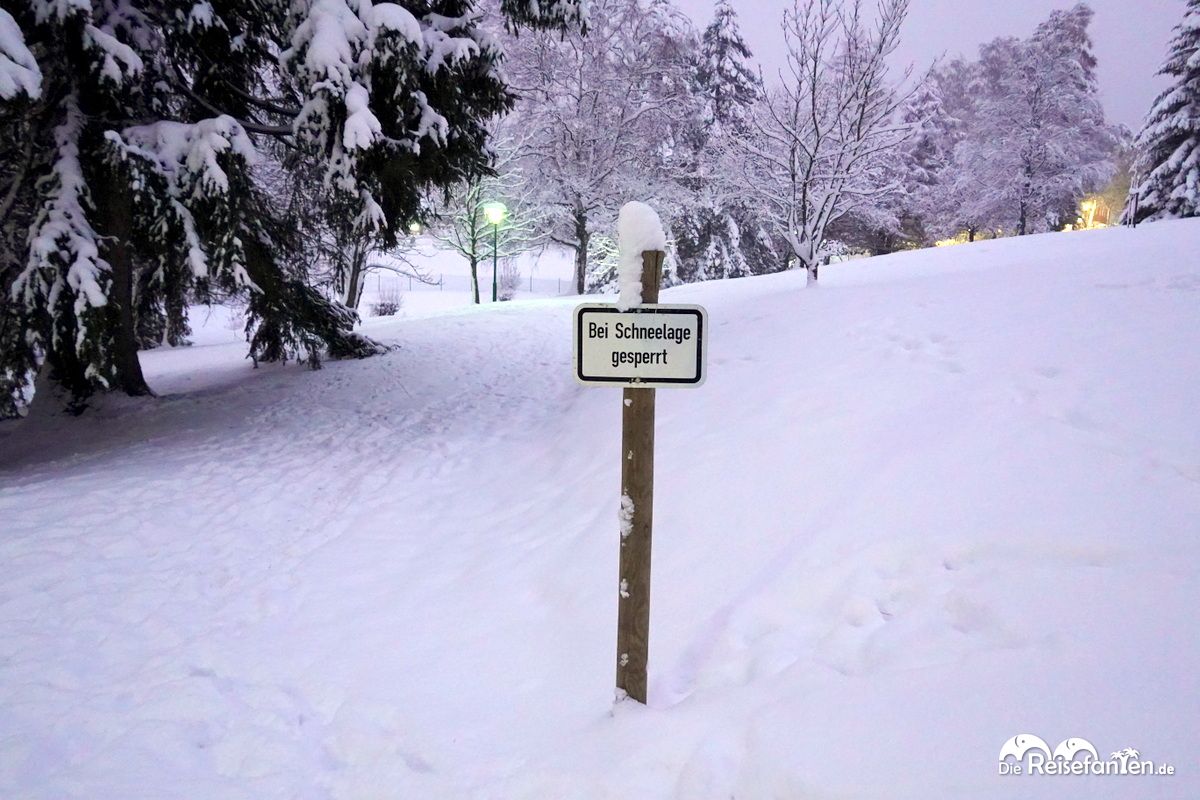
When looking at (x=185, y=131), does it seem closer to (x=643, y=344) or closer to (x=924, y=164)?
(x=643, y=344)

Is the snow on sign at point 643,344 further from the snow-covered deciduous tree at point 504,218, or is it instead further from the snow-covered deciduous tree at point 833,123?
the snow-covered deciduous tree at point 504,218

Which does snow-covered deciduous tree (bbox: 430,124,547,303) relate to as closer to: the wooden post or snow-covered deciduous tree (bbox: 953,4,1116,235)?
snow-covered deciduous tree (bbox: 953,4,1116,235)

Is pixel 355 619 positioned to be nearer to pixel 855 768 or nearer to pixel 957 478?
pixel 855 768

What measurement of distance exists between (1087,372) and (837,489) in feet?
6.56

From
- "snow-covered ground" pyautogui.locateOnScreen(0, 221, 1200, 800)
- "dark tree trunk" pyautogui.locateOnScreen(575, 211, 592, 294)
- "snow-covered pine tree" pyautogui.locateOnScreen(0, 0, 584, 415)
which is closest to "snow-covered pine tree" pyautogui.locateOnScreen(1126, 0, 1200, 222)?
"dark tree trunk" pyautogui.locateOnScreen(575, 211, 592, 294)

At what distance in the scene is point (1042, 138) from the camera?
25.2m

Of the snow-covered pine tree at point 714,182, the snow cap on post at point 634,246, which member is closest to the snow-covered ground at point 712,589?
the snow cap on post at point 634,246

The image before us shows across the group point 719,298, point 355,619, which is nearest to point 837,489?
point 355,619

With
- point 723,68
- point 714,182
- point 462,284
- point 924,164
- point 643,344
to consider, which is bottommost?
point 643,344

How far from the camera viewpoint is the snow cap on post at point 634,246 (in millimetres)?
2402

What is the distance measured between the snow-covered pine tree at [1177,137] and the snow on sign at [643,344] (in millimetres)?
22703

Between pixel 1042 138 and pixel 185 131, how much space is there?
30001mm

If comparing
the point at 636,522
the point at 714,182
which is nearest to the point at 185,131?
the point at 636,522

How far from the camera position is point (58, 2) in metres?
5.77
